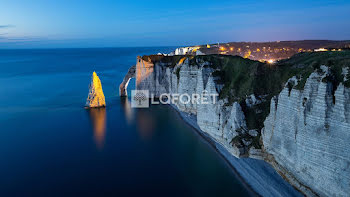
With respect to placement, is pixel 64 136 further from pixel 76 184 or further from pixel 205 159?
pixel 205 159

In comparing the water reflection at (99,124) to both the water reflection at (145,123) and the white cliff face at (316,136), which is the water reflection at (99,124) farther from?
the white cliff face at (316,136)

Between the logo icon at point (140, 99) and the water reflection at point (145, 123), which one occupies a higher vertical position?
the logo icon at point (140, 99)

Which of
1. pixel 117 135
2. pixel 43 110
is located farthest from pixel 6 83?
pixel 117 135

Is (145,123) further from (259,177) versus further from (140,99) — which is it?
(259,177)

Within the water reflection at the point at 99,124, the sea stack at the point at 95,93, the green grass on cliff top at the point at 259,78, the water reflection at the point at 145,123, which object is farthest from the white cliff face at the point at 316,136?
the sea stack at the point at 95,93

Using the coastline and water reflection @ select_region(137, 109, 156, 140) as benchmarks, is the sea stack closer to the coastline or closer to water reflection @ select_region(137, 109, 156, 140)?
water reflection @ select_region(137, 109, 156, 140)

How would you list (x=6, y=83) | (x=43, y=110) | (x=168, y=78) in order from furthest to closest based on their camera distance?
(x=6, y=83) → (x=168, y=78) → (x=43, y=110)

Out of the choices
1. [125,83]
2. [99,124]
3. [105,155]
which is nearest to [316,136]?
[105,155]
